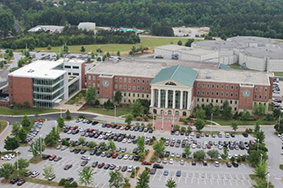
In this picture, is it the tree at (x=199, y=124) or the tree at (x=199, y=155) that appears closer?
the tree at (x=199, y=155)

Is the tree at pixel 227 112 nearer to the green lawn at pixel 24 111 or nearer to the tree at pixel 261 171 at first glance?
the tree at pixel 261 171

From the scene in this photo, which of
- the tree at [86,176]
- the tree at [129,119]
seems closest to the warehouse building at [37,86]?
the tree at [129,119]

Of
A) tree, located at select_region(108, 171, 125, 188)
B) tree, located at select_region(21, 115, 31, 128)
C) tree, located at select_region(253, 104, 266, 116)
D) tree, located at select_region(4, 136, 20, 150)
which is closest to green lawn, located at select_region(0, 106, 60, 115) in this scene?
tree, located at select_region(21, 115, 31, 128)

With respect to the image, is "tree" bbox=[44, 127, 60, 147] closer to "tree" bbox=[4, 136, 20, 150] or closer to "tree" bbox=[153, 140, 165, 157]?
"tree" bbox=[4, 136, 20, 150]

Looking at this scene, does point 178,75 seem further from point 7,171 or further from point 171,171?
point 7,171

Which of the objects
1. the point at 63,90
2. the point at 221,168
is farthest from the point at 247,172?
the point at 63,90
